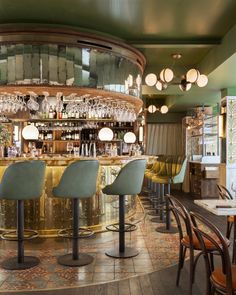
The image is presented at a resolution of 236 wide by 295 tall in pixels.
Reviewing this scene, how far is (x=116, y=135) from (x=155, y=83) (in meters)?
4.46

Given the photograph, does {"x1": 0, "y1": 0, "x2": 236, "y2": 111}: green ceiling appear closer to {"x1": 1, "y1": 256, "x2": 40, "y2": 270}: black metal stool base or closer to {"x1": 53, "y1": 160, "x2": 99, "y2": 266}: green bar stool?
{"x1": 53, "y1": 160, "x2": 99, "y2": 266}: green bar stool

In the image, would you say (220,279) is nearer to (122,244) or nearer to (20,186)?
(122,244)

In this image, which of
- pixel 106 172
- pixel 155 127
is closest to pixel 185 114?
pixel 155 127

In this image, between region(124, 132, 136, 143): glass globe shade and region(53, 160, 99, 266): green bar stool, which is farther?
region(124, 132, 136, 143): glass globe shade

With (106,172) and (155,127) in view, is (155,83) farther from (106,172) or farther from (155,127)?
(155,127)

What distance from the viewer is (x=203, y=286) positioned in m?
3.51

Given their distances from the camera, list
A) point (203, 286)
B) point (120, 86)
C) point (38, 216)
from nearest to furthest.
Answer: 1. point (203, 286)
2. point (38, 216)
3. point (120, 86)

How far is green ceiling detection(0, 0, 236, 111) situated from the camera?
477 centimetres

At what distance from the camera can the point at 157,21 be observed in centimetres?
534

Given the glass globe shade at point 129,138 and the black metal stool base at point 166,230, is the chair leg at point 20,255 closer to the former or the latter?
the black metal stool base at point 166,230

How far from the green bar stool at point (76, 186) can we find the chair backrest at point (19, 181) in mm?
300

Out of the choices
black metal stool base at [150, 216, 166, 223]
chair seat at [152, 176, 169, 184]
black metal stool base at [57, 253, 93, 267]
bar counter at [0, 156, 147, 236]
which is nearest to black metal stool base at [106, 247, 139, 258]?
black metal stool base at [57, 253, 93, 267]

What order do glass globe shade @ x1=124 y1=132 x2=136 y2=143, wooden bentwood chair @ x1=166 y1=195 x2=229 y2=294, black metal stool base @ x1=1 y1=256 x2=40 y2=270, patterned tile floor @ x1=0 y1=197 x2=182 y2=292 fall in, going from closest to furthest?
wooden bentwood chair @ x1=166 y1=195 x2=229 y2=294
patterned tile floor @ x1=0 y1=197 x2=182 y2=292
black metal stool base @ x1=1 y1=256 x2=40 y2=270
glass globe shade @ x1=124 y1=132 x2=136 y2=143

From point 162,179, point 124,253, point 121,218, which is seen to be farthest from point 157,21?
point 124,253
